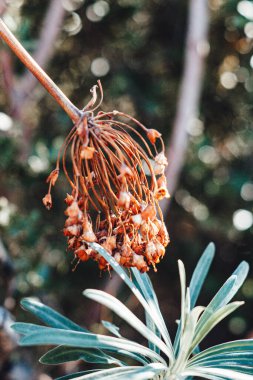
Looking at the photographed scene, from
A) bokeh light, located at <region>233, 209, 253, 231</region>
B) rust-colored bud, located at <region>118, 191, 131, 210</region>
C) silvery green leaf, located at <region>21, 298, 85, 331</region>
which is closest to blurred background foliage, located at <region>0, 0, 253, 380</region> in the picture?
bokeh light, located at <region>233, 209, 253, 231</region>

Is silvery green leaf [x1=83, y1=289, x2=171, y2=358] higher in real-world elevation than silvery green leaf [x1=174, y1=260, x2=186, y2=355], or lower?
higher

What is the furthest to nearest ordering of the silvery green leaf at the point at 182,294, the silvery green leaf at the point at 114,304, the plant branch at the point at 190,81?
the plant branch at the point at 190,81 < the silvery green leaf at the point at 182,294 < the silvery green leaf at the point at 114,304

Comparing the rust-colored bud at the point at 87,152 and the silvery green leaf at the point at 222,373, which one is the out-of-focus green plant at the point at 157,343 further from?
the rust-colored bud at the point at 87,152

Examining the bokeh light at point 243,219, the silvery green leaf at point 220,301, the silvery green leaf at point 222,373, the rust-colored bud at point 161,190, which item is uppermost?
the rust-colored bud at point 161,190

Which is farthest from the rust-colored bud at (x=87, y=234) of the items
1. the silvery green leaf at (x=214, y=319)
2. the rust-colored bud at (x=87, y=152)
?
the silvery green leaf at (x=214, y=319)

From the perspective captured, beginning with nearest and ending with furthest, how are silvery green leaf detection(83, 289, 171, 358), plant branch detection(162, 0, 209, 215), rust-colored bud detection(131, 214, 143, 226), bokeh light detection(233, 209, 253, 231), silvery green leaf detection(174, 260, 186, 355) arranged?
silvery green leaf detection(83, 289, 171, 358), rust-colored bud detection(131, 214, 143, 226), silvery green leaf detection(174, 260, 186, 355), plant branch detection(162, 0, 209, 215), bokeh light detection(233, 209, 253, 231)

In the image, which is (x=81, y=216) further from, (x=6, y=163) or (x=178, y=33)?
(x=178, y=33)

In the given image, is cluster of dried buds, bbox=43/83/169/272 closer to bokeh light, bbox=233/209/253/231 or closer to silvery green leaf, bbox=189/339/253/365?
silvery green leaf, bbox=189/339/253/365
